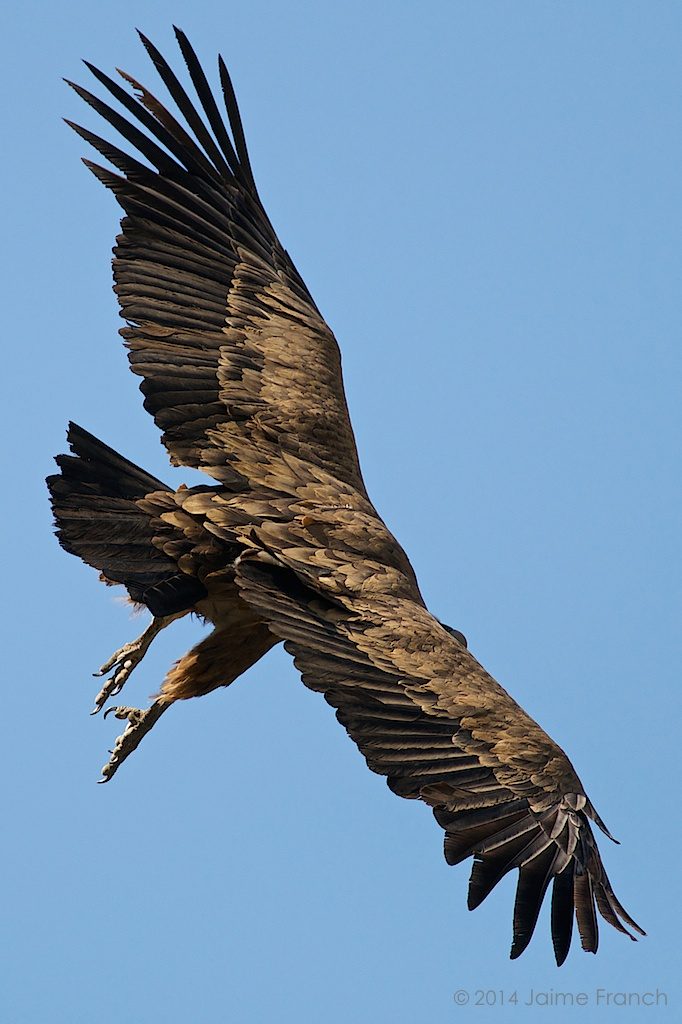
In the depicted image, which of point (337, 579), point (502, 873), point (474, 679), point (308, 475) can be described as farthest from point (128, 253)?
point (502, 873)

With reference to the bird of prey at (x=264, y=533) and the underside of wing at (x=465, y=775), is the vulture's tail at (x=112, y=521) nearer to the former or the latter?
the bird of prey at (x=264, y=533)

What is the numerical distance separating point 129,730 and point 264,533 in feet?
4.90

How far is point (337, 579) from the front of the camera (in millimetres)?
10656

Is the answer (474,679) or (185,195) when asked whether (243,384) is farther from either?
(474,679)

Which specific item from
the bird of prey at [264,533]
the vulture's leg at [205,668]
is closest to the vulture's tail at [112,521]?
the bird of prey at [264,533]

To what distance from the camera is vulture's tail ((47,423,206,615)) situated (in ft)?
36.7

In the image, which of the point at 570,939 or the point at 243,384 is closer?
the point at 570,939

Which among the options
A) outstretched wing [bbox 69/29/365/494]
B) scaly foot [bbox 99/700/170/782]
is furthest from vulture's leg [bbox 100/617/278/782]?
outstretched wing [bbox 69/29/365/494]

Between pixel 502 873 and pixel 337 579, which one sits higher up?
pixel 337 579

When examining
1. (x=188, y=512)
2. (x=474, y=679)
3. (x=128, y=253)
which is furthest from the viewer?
(x=128, y=253)

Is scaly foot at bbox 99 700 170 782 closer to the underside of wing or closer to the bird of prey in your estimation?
the bird of prey

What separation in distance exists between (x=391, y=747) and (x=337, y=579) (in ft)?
3.43

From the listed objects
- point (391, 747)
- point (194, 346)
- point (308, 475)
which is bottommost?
point (391, 747)

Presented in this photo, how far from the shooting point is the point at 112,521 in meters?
11.3
